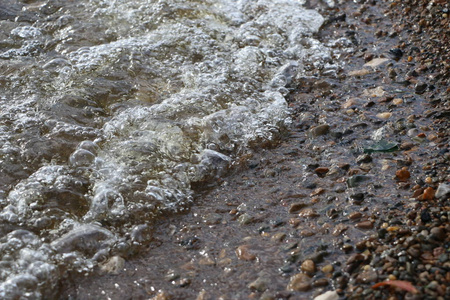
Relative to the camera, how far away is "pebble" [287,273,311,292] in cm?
214

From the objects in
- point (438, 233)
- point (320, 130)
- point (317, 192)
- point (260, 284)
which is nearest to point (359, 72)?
point (320, 130)

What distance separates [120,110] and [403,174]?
1.87 meters

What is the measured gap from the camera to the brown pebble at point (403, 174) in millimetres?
2643

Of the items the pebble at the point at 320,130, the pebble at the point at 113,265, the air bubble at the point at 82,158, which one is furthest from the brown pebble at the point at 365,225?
the air bubble at the point at 82,158

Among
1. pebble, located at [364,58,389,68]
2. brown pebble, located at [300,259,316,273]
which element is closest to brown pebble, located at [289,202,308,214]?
brown pebble, located at [300,259,316,273]

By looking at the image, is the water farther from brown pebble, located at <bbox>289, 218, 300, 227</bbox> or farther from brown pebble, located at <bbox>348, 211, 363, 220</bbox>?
Result: brown pebble, located at <bbox>348, 211, 363, 220</bbox>

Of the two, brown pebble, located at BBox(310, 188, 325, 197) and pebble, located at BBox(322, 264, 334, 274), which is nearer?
pebble, located at BBox(322, 264, 334, 274)

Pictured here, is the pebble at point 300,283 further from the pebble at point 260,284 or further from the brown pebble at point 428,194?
the brown pebble at point 428,194

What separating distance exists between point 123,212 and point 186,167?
51 cm

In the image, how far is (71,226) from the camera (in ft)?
8.56

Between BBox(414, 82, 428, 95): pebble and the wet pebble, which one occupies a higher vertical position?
BBox(414, 82, 428, 95): pebble

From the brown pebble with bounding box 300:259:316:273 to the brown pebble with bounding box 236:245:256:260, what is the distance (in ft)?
0.79

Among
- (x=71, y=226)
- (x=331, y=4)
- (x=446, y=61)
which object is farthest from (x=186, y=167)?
(x=331, y=4)

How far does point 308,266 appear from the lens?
7.27ft
